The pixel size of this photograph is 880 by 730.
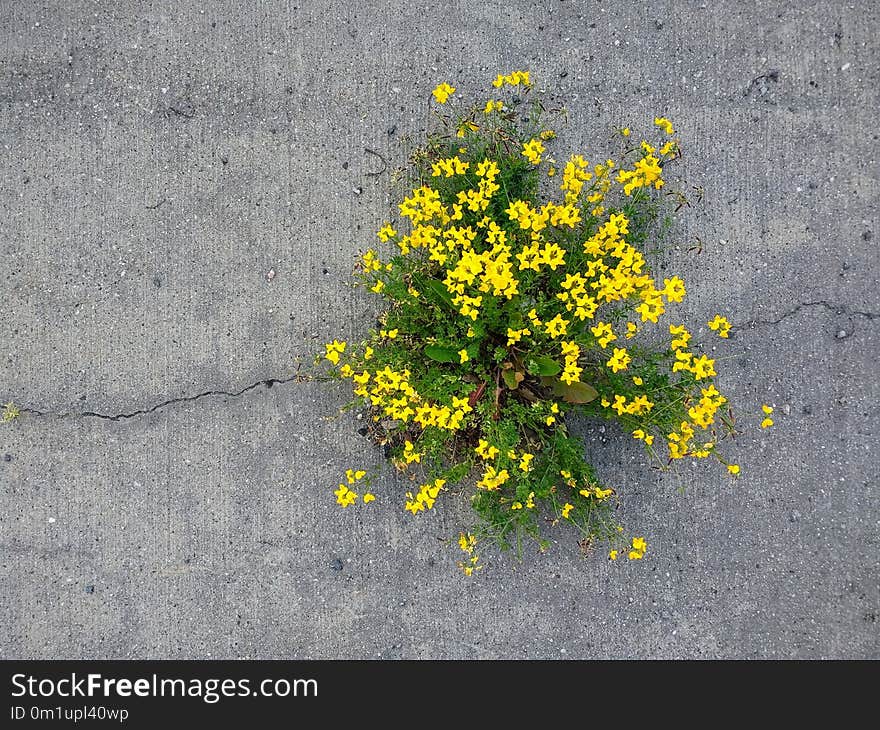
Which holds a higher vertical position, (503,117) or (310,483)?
(503,117)

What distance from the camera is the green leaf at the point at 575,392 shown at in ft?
9.00

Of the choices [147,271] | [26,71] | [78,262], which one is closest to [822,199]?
[147,271]

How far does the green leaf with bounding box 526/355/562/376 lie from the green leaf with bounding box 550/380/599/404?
0.34 ft

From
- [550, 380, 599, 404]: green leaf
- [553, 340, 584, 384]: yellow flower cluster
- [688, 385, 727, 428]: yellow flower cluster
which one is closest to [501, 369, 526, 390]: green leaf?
[550, 380, 599, 404]: green leaf

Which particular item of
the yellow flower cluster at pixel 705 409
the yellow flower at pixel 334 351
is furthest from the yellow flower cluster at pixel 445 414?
the yellow flower cluster at pixel 705 409

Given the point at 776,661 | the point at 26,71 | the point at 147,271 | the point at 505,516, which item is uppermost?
the point at 26,71

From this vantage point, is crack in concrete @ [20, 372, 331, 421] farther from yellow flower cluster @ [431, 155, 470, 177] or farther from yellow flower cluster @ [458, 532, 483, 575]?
yellow flower cluster @ [431, 155, 470, 177]

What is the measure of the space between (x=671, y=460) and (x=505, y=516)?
770 millimetres

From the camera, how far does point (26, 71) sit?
10.2 feet

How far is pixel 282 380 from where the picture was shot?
3.08 meters

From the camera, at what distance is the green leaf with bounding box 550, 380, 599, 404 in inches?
108

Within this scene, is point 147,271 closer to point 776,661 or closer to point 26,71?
point 26,71

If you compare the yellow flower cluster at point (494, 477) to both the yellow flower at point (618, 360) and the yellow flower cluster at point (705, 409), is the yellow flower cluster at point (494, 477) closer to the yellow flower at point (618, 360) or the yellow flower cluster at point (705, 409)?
the yellow flower at point (618, 360)

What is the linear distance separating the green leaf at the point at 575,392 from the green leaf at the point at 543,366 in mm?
103
